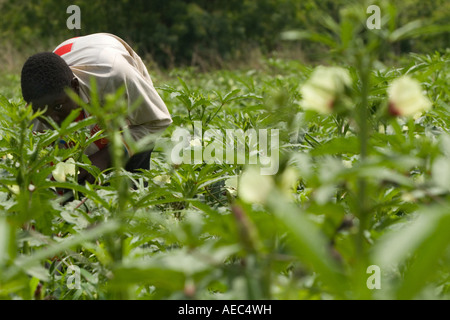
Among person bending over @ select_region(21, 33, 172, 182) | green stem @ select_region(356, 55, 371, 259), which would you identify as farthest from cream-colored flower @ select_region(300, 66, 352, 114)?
person bending over @ select_region(21, 33, 172, 182)

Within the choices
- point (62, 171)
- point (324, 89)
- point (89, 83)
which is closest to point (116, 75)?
point (89, 83)

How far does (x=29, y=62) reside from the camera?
2424mm

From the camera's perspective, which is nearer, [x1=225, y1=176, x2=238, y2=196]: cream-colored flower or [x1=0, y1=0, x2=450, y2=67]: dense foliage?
[x1=225, y1=176, x2=238, y2=196]: cream-colored flower

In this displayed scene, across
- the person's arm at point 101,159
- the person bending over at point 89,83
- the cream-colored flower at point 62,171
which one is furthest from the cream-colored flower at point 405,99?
the person's arm at point 101,159

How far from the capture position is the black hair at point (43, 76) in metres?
2.35

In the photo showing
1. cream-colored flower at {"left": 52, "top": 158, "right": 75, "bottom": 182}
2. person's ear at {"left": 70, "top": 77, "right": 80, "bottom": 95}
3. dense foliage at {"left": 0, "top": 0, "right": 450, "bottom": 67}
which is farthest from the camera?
dense foliage at {"left": 0, "top": 0, "right": 450, "bottom": 67}

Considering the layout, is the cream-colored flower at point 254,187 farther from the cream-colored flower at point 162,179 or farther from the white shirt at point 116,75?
the white shirt at point 116,75

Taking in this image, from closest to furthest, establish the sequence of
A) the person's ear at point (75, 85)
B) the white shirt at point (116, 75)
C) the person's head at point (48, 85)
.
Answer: the person's head at point (48, 85) < the person's ear at point (75, 85) < the white shirt at point (116, 75)

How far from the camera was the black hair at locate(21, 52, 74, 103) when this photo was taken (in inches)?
92.6

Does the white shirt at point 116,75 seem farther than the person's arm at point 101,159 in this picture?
Yes

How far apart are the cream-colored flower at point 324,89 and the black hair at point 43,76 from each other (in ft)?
5.72

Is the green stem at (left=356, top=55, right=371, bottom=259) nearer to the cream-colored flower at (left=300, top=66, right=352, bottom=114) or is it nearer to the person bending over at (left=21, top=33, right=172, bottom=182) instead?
the cream-colored flower at (left=300, top=66, right=352, bottom=114)
